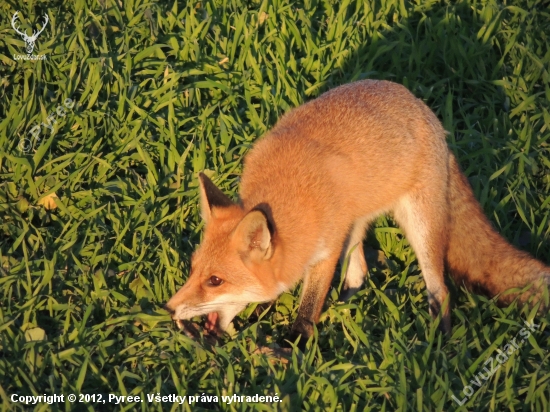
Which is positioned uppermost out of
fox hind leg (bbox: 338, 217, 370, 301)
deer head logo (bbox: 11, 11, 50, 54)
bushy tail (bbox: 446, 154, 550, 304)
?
deer head logo (bbox: 11, 11, 50, 54)

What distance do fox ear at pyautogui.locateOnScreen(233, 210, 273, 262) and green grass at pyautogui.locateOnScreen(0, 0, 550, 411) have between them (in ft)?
1.88

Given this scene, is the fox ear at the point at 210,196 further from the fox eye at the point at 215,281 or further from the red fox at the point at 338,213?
the fox eye at the point at 215,281

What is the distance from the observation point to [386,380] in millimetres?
4297

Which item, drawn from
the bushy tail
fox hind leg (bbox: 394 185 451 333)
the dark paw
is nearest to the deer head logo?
the dark paw

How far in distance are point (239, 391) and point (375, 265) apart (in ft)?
6.45

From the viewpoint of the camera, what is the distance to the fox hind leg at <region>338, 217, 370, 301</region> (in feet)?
18.1

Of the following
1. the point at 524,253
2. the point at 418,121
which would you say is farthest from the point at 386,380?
the point at 418,121

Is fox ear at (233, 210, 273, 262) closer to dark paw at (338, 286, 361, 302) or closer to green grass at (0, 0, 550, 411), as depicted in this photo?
green grass at (0, 0, 550, 411)

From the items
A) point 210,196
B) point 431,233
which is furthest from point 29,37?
point 431,233

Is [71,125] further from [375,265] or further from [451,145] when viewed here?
[451,145]

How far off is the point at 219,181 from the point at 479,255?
6.41ft

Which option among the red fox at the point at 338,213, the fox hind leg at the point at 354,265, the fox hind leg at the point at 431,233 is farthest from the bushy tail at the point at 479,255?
the fox hind leg at the point at 354,265

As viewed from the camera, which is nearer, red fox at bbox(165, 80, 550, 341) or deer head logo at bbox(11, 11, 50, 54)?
red fox at bbox(165, 80, 550, 341)

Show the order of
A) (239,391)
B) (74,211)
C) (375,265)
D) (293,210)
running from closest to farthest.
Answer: (239,391) → (293,210) → (74,211) → (375,265)
